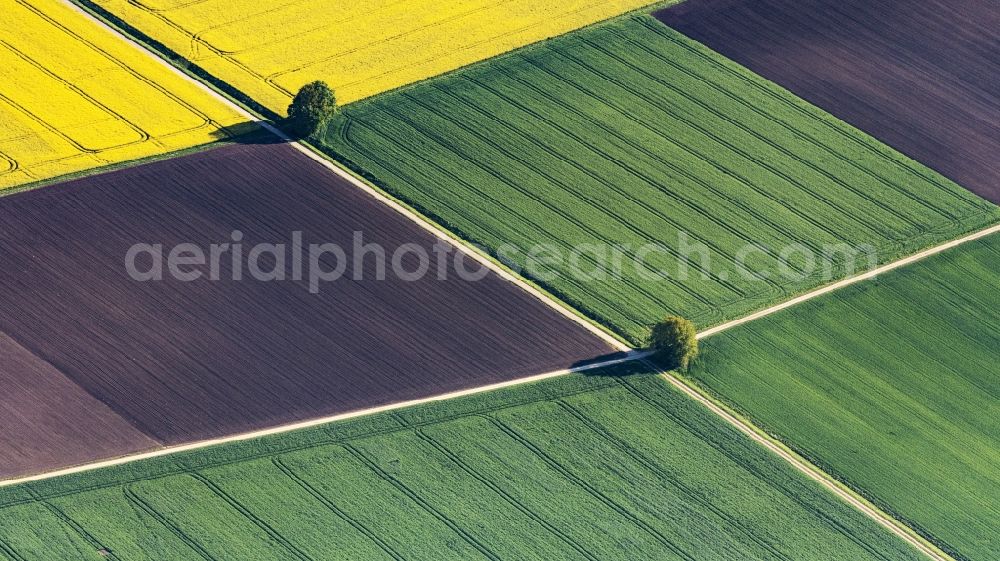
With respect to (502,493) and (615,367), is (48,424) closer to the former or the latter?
(502,493)

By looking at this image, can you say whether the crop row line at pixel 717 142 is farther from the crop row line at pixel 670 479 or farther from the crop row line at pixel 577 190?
the crop row line at pixel 670 479

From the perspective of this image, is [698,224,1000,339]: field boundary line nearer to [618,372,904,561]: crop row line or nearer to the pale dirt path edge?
the pale dirt path edge

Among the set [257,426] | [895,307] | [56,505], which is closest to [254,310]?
[257,426]

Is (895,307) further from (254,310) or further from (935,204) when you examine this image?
(254,310)

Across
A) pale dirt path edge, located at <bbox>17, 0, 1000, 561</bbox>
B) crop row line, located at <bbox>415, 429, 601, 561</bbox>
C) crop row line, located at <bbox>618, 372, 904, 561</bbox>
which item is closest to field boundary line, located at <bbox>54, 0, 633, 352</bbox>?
pale dirt path edge, located at <bbox>17, 0, 1000, 561</bbox>

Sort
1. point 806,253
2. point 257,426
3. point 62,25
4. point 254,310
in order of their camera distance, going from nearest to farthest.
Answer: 1. point 257,426
2. point 254,310
3. point 806,253
4. point 62,25

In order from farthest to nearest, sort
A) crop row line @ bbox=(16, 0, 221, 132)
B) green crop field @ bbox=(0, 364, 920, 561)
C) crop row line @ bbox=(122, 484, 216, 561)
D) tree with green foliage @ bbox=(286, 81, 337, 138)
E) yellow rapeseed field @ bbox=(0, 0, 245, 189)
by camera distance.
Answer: crop row line @ bbox=(16, 0, 221, 132) < tree with green foliage @ bbox=(286, 81, 337, 138) < yellow rapeseed field @ bbox=(0, 0, 245, 189) < green crop field @ bbox=(0, 364, 920, 561) < crop row line @ bbox=(122, 484, 216, 561)
